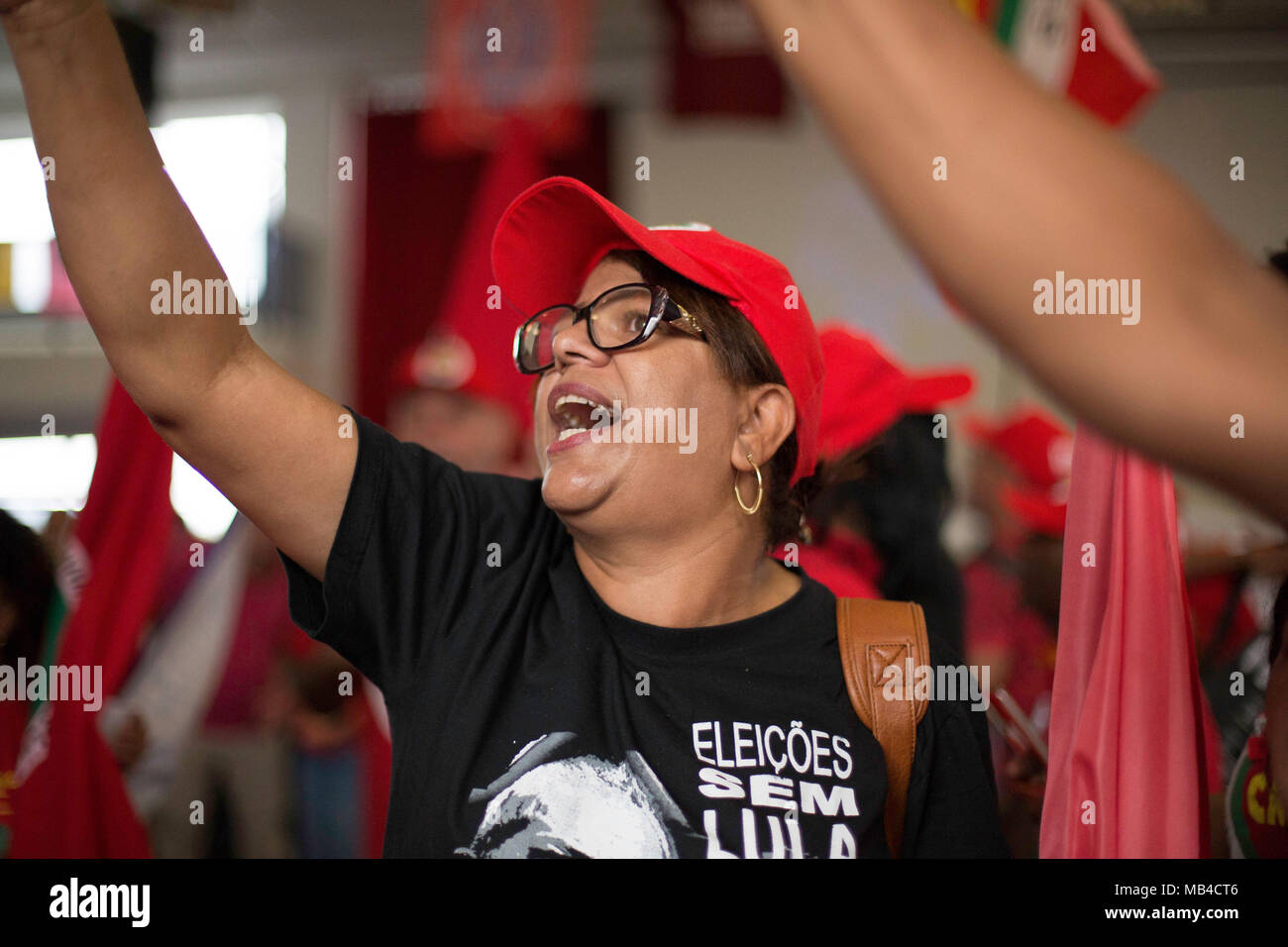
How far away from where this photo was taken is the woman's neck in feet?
3.84

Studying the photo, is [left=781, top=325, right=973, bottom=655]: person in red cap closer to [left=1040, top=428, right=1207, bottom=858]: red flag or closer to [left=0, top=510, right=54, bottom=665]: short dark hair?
[left=1040, top=428, right=1207, bottom=858]: red flag

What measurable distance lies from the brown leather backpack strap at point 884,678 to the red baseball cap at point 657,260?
0.75 feet

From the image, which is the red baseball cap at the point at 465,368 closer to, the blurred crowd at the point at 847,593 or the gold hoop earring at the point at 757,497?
the blurred crowd at the point at 847,593

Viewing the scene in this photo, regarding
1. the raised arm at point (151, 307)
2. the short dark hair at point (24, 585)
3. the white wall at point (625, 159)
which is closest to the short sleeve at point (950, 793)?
the raised arm at point (151, 307)

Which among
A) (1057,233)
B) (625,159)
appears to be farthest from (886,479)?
(625,159)

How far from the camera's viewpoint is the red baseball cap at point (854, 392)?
6.29 feet

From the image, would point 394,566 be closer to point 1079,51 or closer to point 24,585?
point 24,585

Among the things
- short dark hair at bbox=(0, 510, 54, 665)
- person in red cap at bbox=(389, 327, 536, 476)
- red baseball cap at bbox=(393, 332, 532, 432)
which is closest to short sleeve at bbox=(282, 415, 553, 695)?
short dark hair at bbox=(0, 510, 54, 665)

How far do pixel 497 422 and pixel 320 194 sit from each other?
3.88m

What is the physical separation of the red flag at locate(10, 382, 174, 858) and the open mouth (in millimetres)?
897

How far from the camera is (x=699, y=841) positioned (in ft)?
3.25

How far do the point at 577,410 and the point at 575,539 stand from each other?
0.49 ft

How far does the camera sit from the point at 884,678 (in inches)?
45.2
